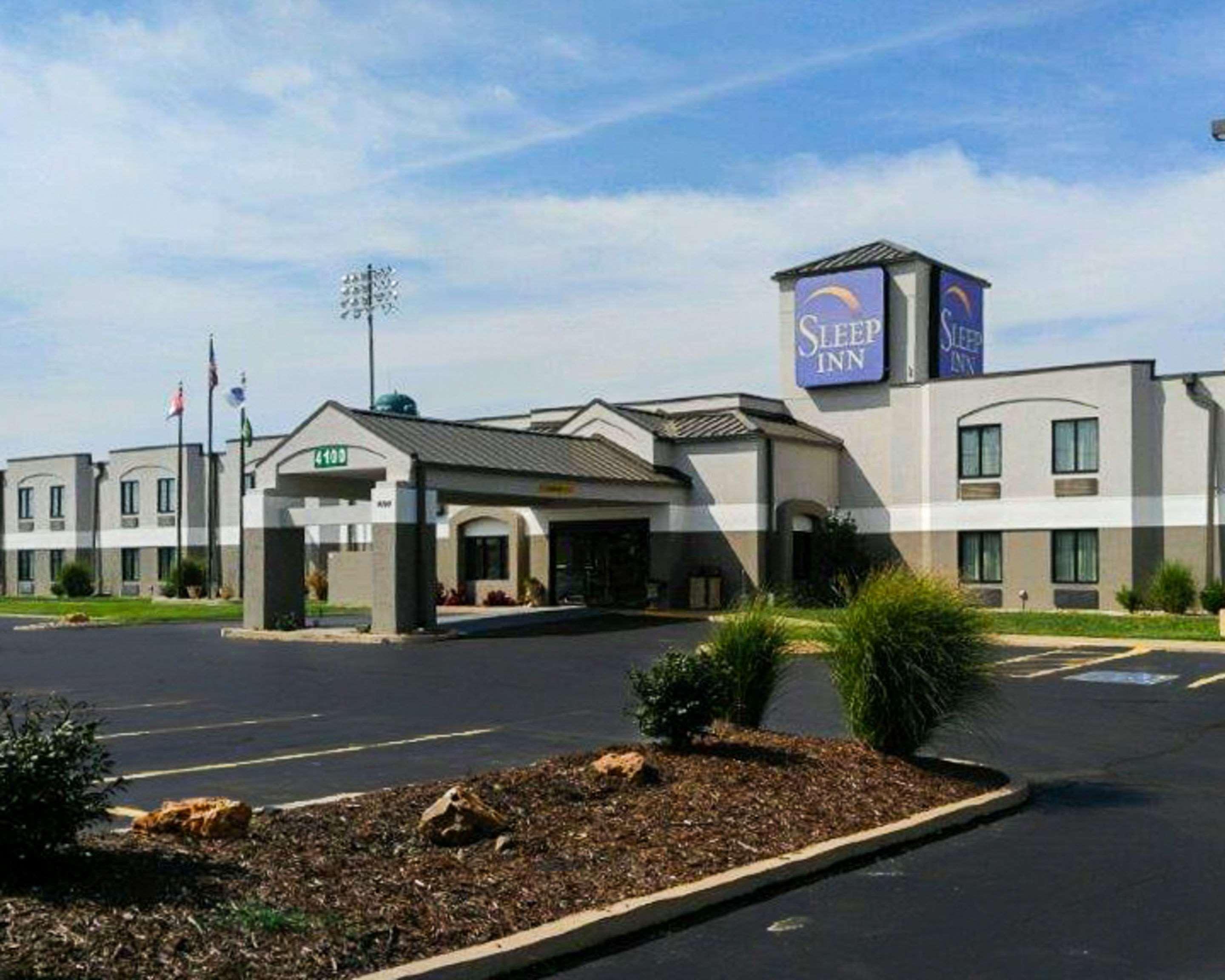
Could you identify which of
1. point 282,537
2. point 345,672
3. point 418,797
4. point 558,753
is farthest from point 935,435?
point 418,797

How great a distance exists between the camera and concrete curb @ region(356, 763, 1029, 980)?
6.45 metres

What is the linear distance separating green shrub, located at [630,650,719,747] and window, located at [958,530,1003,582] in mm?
28669

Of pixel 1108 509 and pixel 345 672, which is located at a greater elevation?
pixel 1108 509

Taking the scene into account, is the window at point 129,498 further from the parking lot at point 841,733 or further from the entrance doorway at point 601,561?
the parking lot at point 841,733

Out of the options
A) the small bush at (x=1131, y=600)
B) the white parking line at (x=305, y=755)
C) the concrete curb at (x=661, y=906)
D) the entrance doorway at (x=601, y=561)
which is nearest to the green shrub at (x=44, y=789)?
the concrete curb at (x=661, y=906)

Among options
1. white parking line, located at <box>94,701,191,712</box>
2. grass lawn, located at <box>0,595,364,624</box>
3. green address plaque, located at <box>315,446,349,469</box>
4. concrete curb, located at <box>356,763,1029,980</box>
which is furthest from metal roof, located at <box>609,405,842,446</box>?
concrete curb, located at <box>356,763,1029,980</box>

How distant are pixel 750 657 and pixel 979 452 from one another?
28.4 meters

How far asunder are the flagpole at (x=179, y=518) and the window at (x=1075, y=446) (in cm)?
3512

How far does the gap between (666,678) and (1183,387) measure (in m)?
28.7

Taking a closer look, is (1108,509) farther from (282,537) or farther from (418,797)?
(418,797)

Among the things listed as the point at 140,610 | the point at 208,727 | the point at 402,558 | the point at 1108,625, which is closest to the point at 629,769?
the point at 208,727

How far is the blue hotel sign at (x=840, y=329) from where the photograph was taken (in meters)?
41.4

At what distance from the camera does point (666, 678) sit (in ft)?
36.9

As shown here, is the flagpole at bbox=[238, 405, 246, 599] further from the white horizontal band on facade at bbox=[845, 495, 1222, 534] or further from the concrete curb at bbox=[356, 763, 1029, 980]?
the concrete curb at bbox=[356, 763, 1029, 980]
